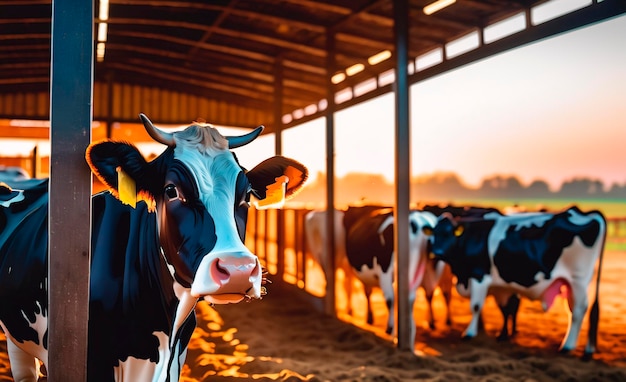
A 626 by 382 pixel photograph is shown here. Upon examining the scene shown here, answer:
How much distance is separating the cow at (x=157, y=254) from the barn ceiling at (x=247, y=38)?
3.39 m

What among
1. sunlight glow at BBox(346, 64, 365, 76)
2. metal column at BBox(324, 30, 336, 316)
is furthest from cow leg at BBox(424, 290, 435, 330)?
sunlight glow at BBox(346, 64, 365, 76)

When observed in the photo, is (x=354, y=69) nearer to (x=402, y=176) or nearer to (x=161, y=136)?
(x=402, y=176)

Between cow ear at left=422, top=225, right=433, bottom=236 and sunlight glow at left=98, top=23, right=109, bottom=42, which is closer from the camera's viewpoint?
cow ear at left=422, top=225, right=433, bottom=236

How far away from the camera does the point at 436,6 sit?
576 cm

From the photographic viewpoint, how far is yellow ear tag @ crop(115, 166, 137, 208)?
2338 mm

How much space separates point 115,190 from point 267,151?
10214 mm

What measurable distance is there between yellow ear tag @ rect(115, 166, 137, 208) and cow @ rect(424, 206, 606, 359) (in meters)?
5.06

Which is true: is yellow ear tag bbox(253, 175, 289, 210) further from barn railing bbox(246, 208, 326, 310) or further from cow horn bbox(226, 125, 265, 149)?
barn railing bbox(246, 208, 326, 310)

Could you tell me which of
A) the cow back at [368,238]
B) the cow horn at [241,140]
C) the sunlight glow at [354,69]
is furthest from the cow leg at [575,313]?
the cow horn at [241,140]

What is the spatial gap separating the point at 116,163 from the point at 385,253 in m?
5.35

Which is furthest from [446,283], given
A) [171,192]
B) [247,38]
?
[171,192]

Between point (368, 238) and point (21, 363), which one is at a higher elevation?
point (368, 238)

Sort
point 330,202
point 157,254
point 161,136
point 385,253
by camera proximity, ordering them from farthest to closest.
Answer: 1. point 330,202
2. point 385,253
3. point 157,254
4. point 161,136

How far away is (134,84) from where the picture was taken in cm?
1300
